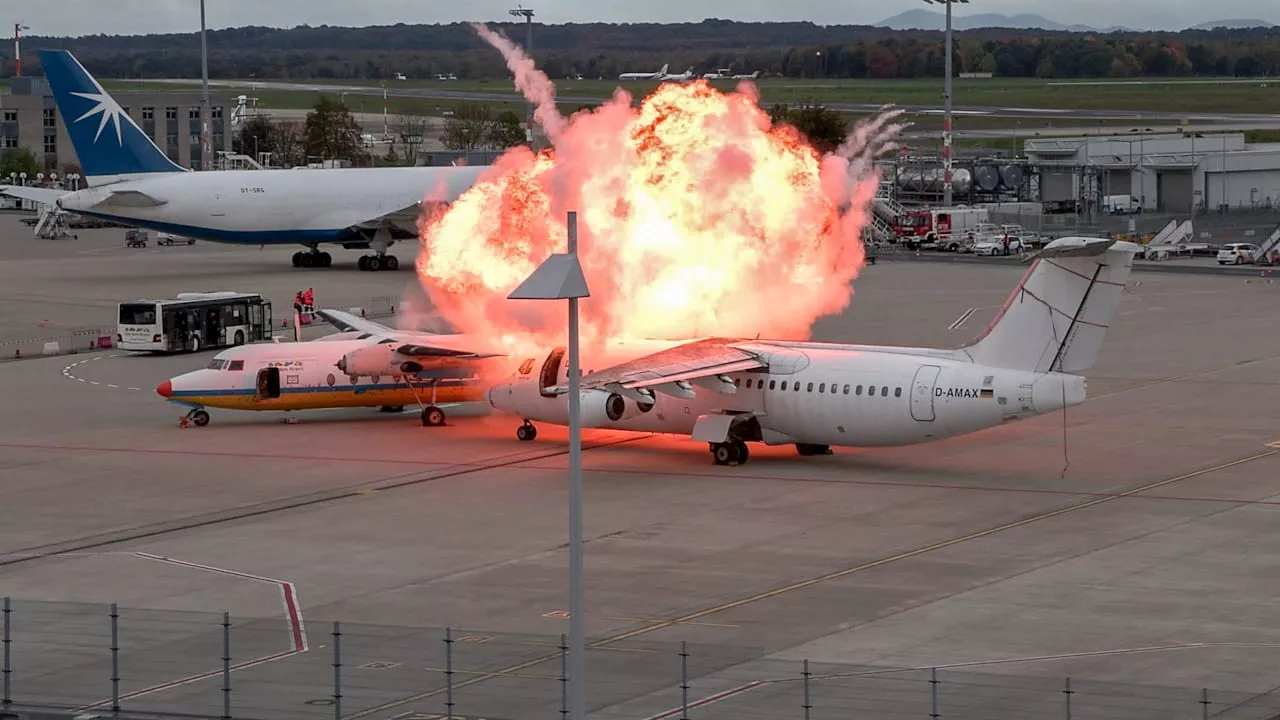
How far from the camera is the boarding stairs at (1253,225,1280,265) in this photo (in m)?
112

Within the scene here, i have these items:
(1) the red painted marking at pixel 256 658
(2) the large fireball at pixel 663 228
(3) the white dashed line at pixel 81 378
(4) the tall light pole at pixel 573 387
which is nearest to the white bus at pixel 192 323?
(3) the white dashed line at pixel 81 378

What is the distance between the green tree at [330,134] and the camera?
187250 millimetres

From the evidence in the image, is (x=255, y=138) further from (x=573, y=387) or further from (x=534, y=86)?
(x=573, y=387)

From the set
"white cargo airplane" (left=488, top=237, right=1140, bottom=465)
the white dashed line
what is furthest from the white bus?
"white cargo airplane" (left=488, top=237, right=1140, bottom=465)

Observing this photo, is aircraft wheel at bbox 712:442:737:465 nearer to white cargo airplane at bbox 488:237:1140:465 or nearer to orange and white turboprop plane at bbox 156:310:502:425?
white cargo airplane at bbox 488:237:1140:465

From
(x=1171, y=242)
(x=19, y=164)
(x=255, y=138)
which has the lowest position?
(x=1171, y=242)

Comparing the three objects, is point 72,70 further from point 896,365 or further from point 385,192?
point 896,365

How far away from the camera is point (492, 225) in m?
57.1

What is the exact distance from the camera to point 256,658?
29.7 metres

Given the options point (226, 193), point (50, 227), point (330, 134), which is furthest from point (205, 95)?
point (330, 134)

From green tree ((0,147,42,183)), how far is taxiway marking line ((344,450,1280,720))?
152m

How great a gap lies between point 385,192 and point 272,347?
5239cm

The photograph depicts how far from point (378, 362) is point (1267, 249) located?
72.8 m

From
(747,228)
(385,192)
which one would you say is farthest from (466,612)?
(385,192)
